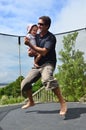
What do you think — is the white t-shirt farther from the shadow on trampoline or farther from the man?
the shadow on trampoline

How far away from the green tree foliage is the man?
2.56m

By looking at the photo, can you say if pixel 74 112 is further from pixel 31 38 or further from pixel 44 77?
pixel 31 38

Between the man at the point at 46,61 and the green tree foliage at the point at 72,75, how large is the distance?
2559 mm

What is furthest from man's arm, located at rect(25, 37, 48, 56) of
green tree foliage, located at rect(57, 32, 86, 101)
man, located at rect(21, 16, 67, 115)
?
green tree foliage, located at rect(57, 32, 86, 101)

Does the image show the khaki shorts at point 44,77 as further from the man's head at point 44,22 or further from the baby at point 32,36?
the man's head at point 44,22

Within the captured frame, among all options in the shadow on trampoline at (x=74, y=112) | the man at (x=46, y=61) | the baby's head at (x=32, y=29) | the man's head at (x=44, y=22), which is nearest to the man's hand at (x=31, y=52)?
the man at (x=46, y=61)

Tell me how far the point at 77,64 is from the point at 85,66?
0.17 meters

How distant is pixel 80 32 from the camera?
7758mm

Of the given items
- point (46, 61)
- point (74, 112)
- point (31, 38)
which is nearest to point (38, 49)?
point (31, 38)

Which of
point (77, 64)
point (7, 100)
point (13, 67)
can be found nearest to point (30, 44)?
point (77, 64)

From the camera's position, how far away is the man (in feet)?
15.3

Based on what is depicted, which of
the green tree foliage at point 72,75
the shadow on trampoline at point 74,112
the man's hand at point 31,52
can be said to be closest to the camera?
the shadow on trampoline at point 74,112

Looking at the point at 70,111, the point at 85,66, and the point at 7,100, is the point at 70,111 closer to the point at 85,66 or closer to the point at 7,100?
the point at 85,66

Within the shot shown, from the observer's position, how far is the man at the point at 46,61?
4648 millimetres
